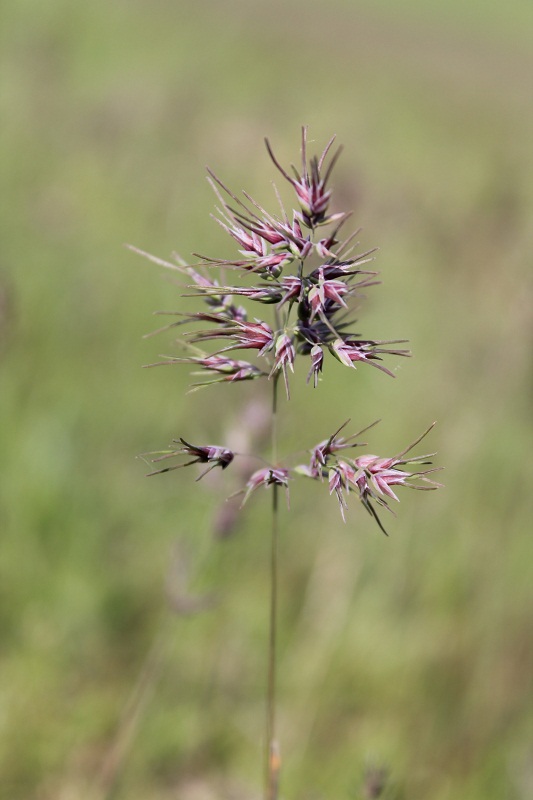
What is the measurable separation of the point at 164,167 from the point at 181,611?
579 centimetres

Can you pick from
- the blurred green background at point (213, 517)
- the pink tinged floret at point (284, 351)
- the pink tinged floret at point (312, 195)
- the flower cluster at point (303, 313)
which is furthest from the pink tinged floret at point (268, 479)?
the pink tinged floret at point (312, 195)

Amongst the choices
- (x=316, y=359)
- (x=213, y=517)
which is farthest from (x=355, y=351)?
(x=213, y=517)

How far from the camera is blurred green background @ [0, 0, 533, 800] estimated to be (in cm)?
321

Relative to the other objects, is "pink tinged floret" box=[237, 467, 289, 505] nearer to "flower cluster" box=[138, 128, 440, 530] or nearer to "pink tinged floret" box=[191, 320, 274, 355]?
"flower cluster" box=[138, 128, 440, 530]

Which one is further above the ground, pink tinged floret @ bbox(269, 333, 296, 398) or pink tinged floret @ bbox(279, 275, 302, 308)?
pink tinged floret @ bbox(279, 275, 302, 308)

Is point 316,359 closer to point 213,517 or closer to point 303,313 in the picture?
point 303,313

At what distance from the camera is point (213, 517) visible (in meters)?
2.89

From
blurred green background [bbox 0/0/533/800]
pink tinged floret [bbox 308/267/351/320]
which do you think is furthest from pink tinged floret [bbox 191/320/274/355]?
blurred green background [bbox 0/0/533/800]

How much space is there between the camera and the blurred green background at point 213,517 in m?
3.21

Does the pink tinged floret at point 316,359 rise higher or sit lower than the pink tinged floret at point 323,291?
lower

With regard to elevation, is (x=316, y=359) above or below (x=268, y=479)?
above

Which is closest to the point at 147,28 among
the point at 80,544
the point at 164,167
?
the point at 164,167

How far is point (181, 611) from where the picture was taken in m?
2.79

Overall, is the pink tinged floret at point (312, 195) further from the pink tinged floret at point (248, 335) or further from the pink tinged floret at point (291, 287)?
the pink tinged floret at point (248, 335)
